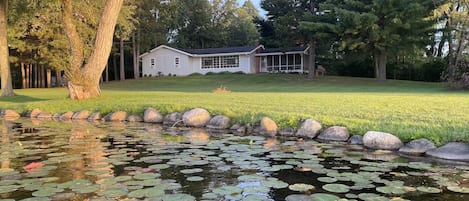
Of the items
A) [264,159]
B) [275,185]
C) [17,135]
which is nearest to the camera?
[275,185]

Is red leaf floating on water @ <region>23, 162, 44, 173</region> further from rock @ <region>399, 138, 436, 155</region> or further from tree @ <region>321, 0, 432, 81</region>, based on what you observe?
tree @ <region>321, 0, 432, 81</region>

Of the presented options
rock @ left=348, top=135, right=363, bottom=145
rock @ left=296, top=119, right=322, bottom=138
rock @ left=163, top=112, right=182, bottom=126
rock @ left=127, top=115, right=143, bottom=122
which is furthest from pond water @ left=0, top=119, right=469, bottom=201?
rock @ left=127, top=115, right=143, bottom=122

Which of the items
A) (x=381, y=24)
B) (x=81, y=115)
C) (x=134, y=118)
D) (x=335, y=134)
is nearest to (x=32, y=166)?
(x=335, y=134)

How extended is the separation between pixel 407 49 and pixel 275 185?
25148mm

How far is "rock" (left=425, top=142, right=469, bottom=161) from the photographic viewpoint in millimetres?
6023

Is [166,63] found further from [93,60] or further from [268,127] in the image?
[268,127]

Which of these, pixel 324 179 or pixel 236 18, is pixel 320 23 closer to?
pixel 324 179

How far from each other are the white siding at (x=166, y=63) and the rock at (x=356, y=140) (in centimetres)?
3514

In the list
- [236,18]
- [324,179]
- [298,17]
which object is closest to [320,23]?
[298,17]

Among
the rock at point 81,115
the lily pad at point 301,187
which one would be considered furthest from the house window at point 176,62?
the lily pad at point 301,187

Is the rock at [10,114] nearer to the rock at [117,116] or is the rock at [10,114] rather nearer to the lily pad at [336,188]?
the rock at [117,116]

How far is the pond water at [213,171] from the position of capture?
14.0 feet

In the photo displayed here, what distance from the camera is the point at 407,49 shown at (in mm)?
27109

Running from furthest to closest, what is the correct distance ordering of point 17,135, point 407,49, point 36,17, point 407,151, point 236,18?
1. point 236,18
2. point 407,49
3. point 36,17
4. point 17,135
5. point 407,151
